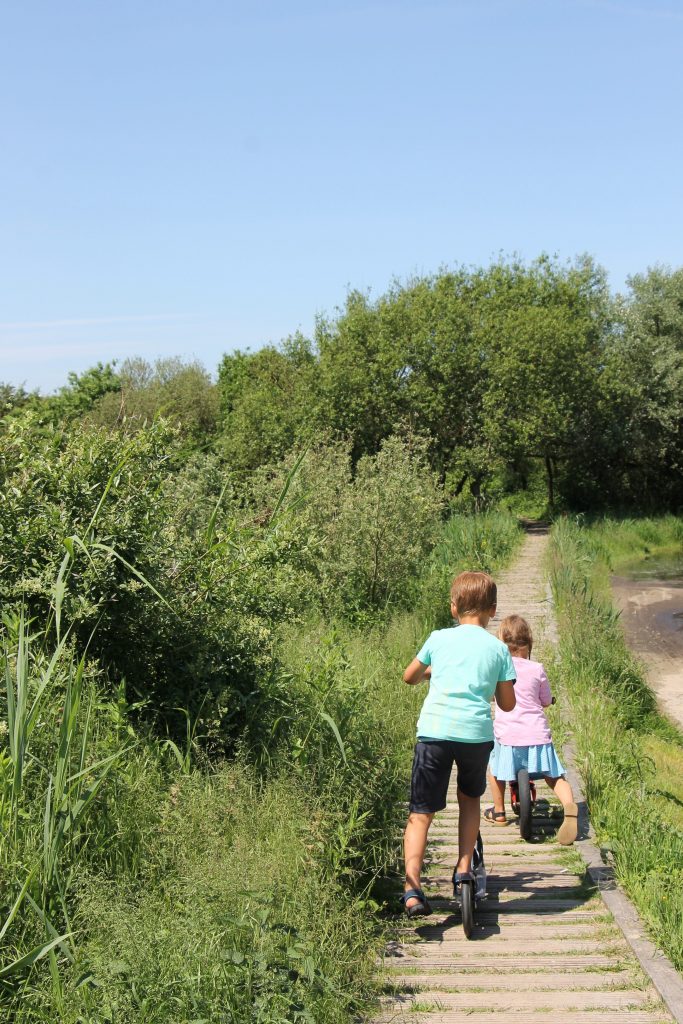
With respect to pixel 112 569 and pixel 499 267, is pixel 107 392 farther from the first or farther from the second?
pixel 112 569

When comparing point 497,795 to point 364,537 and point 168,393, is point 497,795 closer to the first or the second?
point 364,537

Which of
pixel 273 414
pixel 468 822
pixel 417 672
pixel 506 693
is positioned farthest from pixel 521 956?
pixel 273 414

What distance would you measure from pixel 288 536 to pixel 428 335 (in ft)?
72.7

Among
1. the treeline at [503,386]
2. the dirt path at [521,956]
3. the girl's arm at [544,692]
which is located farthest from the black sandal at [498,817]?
the treeline at [503,386]

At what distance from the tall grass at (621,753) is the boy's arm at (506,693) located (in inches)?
44.6

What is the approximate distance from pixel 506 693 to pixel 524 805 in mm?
1516

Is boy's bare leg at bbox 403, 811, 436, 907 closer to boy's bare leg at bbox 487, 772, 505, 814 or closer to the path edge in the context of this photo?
the path edge

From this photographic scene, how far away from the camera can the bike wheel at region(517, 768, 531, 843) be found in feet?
19.8

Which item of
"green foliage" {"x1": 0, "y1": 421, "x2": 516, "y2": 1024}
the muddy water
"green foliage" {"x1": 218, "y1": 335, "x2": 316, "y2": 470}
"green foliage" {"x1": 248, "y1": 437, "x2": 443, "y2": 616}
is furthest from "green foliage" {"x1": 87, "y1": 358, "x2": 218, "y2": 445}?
"green foliage" {"x1": 0, "y1": 421, "x2": 516, "y2": 1024}

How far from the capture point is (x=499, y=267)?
3403 cm

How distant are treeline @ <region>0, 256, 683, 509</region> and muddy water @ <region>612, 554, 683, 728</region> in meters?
4.67

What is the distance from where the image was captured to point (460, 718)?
4.64 metres

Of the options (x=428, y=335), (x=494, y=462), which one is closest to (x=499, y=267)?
(x=428, y=335)

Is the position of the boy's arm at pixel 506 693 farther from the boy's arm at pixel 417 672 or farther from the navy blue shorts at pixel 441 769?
the boy's arm at pixel 417 672
